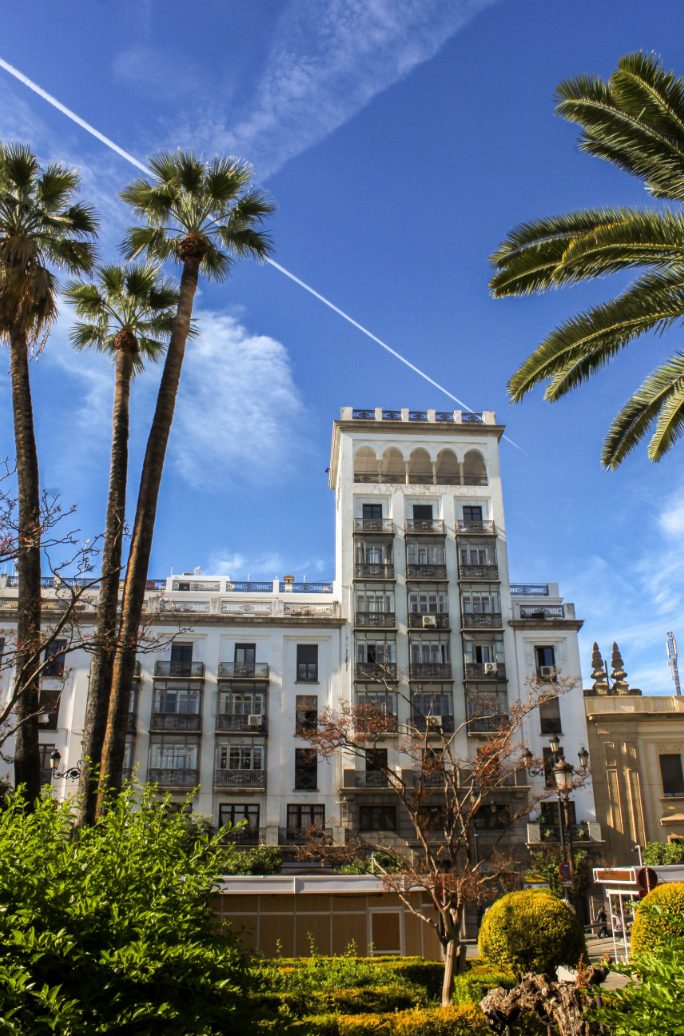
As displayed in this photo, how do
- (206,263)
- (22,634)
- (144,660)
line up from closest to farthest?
(22,634)
(206,263)
(144,660)

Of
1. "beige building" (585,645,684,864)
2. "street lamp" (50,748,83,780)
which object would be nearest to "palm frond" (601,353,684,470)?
"street lamp" (50,748,83,780)

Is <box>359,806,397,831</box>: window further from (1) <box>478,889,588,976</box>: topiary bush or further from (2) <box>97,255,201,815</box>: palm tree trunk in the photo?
(2) <box>97,255,201,815</box>: palm tree trunk

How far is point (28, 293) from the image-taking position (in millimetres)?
17125

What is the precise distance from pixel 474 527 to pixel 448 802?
25116 millimetres

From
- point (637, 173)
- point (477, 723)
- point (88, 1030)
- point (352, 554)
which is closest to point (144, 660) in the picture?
point (352, 554)

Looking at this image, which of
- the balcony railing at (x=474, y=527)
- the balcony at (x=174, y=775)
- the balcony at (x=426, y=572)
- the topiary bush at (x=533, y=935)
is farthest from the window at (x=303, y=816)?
the topiary bush at (x=533, y=935)

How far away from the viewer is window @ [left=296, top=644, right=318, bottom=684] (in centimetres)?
4266

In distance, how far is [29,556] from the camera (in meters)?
15.9

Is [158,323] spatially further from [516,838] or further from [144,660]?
[516,838]

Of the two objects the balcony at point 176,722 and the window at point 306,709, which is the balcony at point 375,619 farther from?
the balcony at point 176,722

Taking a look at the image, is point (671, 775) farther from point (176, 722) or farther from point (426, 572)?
point (176, 722)

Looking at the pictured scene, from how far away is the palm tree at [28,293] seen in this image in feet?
51.2

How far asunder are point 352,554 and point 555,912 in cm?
2888

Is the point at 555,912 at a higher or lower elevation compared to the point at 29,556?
lower
